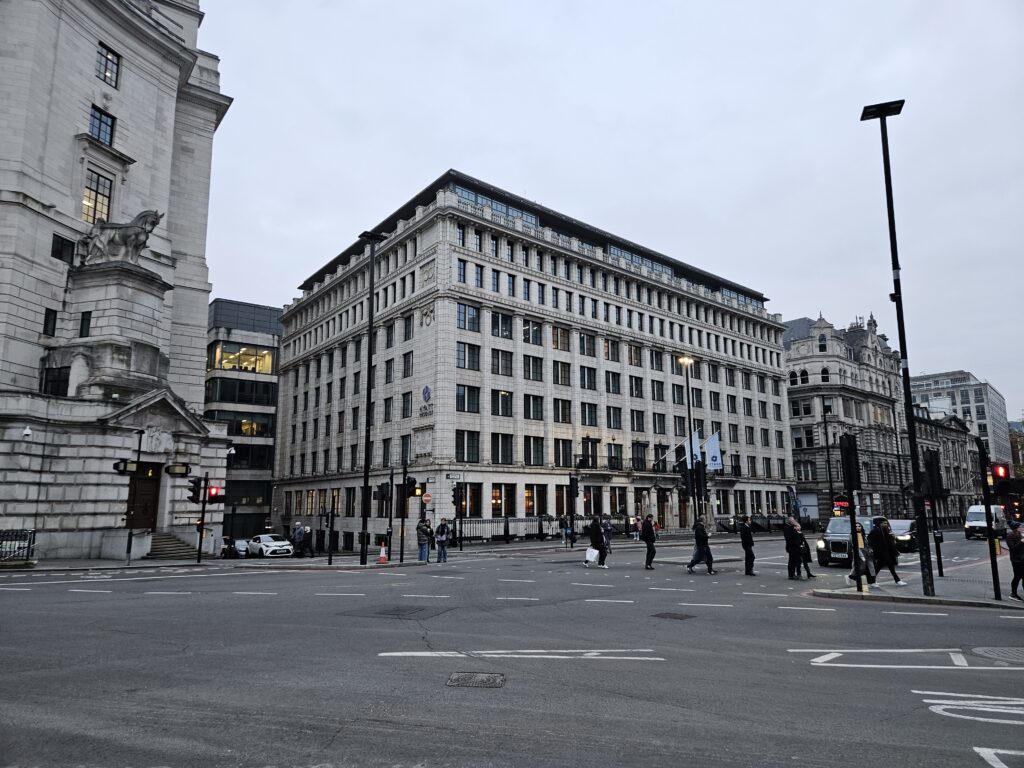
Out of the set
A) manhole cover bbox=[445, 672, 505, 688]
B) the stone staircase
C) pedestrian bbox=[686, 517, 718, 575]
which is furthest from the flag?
manhole cover bbox=[445, 672, 505, 688]

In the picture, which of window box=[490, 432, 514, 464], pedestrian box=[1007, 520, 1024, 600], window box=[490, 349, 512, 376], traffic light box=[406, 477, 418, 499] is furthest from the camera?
window box=[490, 349, 512, 376]

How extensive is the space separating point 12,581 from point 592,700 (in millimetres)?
18551

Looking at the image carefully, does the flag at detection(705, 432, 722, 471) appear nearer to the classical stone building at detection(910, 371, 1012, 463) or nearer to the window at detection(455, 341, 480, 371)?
the window at detection(455, 341, 480, 371)

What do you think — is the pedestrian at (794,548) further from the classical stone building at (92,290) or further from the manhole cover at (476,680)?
the classical stone building at (92,290)

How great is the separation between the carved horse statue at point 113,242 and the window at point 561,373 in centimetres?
3066

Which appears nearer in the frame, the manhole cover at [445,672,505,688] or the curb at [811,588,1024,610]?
the manhole cover at [445,672,505,688]

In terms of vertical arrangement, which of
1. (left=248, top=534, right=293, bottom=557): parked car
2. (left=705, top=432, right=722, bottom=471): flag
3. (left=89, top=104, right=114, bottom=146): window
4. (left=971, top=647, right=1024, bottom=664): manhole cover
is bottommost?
(left=248, top=534, right=293, bottom=557): parked car

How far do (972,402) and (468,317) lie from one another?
160 meters

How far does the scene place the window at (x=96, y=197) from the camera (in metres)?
33.1

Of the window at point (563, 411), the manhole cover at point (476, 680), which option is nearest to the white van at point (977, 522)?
the window at point (563, 411)

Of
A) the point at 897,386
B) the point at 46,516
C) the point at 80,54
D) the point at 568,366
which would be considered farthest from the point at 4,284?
the point at 897,386

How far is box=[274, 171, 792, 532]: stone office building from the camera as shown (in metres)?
47.8

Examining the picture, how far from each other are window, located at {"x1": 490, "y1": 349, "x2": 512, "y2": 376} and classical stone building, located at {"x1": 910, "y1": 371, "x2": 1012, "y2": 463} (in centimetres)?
13700

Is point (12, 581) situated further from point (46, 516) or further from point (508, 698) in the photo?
point (508, 698)
